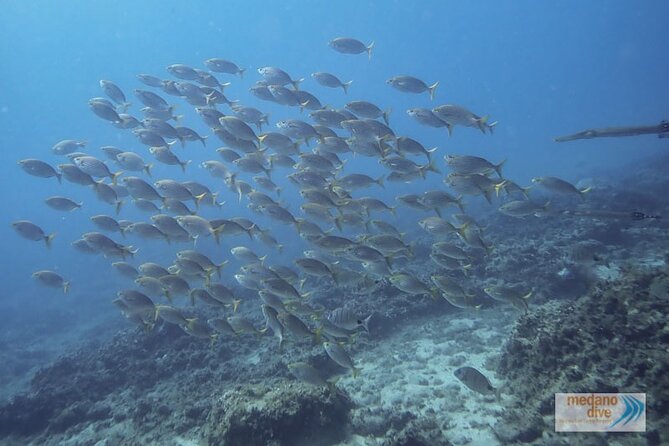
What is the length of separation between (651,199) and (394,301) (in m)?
12.8

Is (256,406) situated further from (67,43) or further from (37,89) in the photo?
(37,89)

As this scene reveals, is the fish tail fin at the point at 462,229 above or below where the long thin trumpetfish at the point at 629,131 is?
below

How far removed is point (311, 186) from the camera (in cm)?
821

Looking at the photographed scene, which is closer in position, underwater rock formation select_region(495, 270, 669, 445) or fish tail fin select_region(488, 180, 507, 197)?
underwater rock formation select_region(495, 270, 669, 445)

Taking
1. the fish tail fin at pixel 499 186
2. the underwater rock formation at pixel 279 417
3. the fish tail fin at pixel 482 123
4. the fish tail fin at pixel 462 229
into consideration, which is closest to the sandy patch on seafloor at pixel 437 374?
the underwater rock formation at pixel 279 417

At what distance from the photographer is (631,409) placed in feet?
14.0

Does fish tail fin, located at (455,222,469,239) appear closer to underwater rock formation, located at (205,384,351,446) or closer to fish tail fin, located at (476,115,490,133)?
fish tail fin, located at (476,115,490,133)

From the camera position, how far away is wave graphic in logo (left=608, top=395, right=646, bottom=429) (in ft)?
13.8

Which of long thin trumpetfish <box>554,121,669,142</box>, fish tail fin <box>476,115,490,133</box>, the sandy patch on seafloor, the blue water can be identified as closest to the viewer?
long thin trumpetfish <box>554,121,669,142</box>

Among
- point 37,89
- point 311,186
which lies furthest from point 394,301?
point 37,89

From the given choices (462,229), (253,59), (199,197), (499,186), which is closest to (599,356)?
(462,229)

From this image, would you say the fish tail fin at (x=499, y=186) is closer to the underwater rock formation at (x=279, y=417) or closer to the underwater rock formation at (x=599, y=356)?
the underwater rock formation at (x=599, y=356)

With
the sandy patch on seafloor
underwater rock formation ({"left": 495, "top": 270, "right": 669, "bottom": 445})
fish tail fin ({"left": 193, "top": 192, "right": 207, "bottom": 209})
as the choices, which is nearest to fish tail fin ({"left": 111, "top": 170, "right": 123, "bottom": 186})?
fish tail fin ({"left": 193, "top": 192, "right": 207, "bottom": 209})

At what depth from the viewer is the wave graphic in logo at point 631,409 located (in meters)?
4.21
